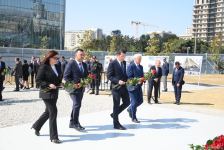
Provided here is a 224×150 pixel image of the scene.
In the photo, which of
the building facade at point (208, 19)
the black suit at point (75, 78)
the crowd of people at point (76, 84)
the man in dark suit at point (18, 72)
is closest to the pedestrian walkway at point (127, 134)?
the crowd of people at point (76, 84)

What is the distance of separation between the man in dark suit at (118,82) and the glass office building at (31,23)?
216 feet

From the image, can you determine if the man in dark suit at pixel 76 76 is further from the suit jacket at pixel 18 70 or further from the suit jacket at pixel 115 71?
the suit jacket at pixel 18 70

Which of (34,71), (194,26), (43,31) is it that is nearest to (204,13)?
(194,26)

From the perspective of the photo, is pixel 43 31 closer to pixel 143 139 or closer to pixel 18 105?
pixel 18 105

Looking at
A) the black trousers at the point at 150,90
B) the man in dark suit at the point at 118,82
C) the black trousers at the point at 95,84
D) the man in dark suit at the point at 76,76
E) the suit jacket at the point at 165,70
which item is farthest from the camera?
the suit jacket at the point at 165,70

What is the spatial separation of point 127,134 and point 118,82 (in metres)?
1.29

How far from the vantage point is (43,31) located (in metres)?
85.4

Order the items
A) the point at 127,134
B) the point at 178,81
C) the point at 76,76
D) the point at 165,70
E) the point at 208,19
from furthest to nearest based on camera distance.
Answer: the point at 208,19 < the point at 165,70 < the point at 178,81 < the point at 76,76 < the point at 127,134

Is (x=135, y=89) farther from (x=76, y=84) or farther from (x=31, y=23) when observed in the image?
(x=31, y=23)

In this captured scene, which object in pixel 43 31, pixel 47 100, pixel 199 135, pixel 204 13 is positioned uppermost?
pixel 204 13

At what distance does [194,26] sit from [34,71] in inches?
5824

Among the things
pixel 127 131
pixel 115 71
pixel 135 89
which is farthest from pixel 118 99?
pixel 135 89

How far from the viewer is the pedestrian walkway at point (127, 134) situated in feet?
26.6

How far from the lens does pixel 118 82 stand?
9.62 m
